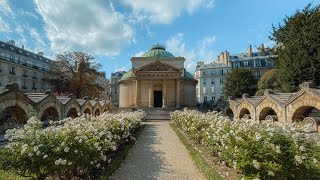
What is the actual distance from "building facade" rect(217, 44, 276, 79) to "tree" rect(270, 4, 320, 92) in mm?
28610

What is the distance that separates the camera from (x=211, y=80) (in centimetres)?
6159

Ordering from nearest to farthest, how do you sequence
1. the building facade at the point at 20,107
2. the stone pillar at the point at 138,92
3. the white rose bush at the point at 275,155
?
the white rose bush at the point at 275,155
the building facade at the point at 20,107
the stone pillar at the point at 138,92

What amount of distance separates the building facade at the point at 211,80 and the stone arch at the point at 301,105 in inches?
1776

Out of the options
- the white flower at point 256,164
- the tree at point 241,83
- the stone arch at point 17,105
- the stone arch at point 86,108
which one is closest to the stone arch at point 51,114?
the stone arch at point 17,105

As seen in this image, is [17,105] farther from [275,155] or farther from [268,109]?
[268,109]

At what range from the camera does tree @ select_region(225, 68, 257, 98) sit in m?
40.2

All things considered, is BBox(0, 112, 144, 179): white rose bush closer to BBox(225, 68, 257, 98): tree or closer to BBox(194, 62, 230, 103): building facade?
BBox(225, 68, 257, 98): tree

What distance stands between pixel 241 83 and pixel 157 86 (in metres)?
13.9

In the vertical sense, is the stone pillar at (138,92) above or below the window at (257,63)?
below

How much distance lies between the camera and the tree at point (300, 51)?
67.2 ft

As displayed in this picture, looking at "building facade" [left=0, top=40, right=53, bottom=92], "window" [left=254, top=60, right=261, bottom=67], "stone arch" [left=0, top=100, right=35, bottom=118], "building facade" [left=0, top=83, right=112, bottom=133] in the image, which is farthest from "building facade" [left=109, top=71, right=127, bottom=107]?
"stone arch" [left=0, top=100, right=35, bottom=118]

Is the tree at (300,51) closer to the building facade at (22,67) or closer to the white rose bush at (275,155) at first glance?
the white rose bush at (275,155)

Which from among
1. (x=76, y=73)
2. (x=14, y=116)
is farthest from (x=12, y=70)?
(x=14, y=116)

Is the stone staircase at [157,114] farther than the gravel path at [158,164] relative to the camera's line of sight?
Yes
